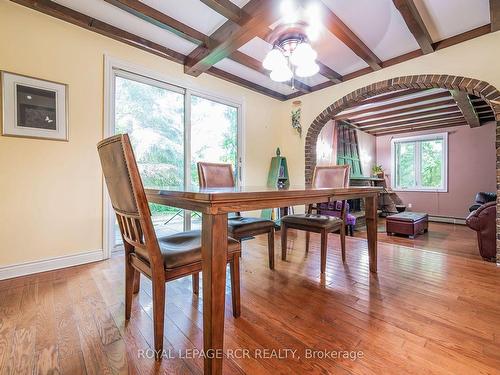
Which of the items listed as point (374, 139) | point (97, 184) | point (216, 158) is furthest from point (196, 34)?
point (374, 139)

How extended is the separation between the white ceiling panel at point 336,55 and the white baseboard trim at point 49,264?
11.1 ft

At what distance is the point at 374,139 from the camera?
7230 mm

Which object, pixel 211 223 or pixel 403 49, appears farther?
pixel 403 49

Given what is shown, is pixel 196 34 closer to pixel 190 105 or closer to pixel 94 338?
pixel 190 105

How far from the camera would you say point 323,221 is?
6.85ft

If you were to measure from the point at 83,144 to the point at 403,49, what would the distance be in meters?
3.80

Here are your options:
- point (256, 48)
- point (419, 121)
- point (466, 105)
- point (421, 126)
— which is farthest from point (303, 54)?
point (421, 126)

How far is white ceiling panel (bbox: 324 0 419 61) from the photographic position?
207cm

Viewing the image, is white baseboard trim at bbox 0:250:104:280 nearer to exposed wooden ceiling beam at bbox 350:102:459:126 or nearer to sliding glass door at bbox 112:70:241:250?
sliding glass door at bbox 112:70:241:250

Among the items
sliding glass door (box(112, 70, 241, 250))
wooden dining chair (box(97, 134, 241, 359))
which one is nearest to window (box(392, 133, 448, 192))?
sliding glass door (box(112, 70, 241, 250))

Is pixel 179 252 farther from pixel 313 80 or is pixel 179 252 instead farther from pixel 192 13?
pixel 313 80

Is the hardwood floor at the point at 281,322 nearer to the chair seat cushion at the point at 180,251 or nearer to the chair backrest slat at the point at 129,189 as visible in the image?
the chair seat cushion at the point at 180,251

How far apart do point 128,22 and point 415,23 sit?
111 inches

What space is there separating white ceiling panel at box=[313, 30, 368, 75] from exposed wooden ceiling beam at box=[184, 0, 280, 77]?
0.83 metres
